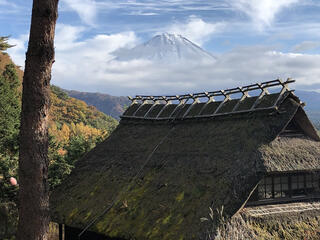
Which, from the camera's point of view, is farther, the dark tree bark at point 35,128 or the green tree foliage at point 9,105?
the green tree foliage at point 9,105

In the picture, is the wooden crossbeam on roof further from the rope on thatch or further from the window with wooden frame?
the window with wooden frame

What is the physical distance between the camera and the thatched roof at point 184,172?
679 inches

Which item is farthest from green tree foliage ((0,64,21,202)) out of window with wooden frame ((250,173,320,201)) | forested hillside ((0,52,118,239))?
window with wooden frame ((250,173,320,201))

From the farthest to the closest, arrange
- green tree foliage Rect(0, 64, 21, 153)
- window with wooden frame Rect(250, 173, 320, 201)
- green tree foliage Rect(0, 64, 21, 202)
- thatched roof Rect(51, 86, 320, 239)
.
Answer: green tree foliage Rect(0, 64, 21, 153) → green tree foliage Rect(0, 64, 21, 202) → window with wooden frame Rect(250, 173, 320, 201) → thatched roof Rect(51, 86, 320, 239)

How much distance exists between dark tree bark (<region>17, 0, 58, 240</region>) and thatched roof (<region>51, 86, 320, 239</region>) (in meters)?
6.65

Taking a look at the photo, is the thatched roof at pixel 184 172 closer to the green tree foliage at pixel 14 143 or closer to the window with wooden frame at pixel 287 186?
the window with wooden frame at pixel 287 186

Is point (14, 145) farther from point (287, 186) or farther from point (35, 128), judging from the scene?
point (35, 128)

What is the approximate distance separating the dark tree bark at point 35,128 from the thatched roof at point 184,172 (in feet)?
21.8

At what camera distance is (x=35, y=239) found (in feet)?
35.2

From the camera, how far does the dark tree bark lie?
10828 millimetres

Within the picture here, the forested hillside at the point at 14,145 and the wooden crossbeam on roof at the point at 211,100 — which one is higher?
the wooden crossbeam on roof at the point at 211,100

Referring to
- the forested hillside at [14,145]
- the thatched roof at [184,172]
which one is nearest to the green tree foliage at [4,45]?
the forested hillside at [14,145]

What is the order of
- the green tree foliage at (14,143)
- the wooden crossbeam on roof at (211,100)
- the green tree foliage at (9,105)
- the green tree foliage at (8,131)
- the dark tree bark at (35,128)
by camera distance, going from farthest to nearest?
the green tree foliage at (9,105)
the green tree foliage at (8,131)
the green tree foliage at (14,143)
the wooden crossbeam on roof at (211,100)
the dark tree bark at (35,128)

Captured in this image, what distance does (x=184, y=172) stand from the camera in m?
19.9
